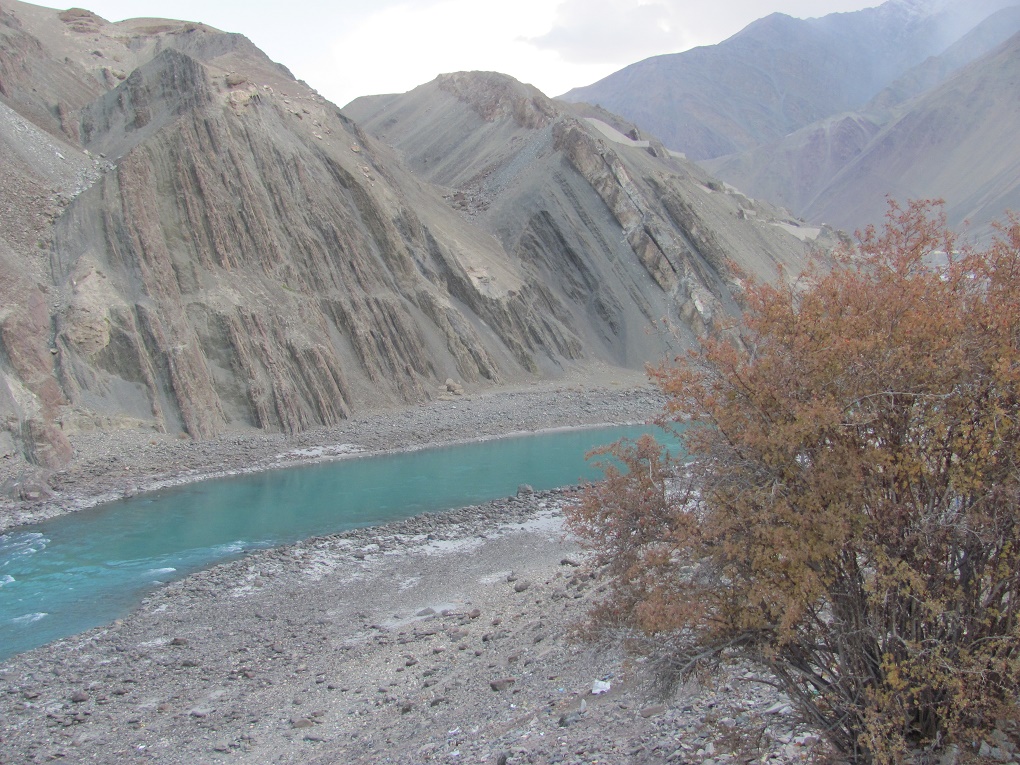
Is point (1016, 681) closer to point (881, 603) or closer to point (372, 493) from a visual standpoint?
point (881, 603)

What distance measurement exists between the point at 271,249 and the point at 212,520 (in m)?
22.7

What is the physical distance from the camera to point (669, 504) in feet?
25.6

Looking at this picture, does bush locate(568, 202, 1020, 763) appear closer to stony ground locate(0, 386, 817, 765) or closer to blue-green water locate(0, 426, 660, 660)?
stony ground locate(0, 386, 817, 765)

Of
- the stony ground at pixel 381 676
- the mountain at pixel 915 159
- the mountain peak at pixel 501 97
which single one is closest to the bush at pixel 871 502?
the stony ground at pixel 381 676

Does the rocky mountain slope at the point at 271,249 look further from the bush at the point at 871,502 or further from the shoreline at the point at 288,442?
Result: the bush at the point at 871,502

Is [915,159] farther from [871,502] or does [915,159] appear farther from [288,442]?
[871,502]

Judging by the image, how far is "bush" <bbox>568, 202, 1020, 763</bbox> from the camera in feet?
21.0

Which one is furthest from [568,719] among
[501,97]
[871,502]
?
[501,97]

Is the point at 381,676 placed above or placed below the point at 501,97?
below

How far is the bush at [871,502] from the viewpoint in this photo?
6.39 m

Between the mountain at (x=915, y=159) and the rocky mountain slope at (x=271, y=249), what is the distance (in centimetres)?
6081

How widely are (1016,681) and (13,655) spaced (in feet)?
55.1

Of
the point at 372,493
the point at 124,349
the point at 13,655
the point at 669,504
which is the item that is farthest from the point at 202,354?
the point at 669,504

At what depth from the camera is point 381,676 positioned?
1412cm
